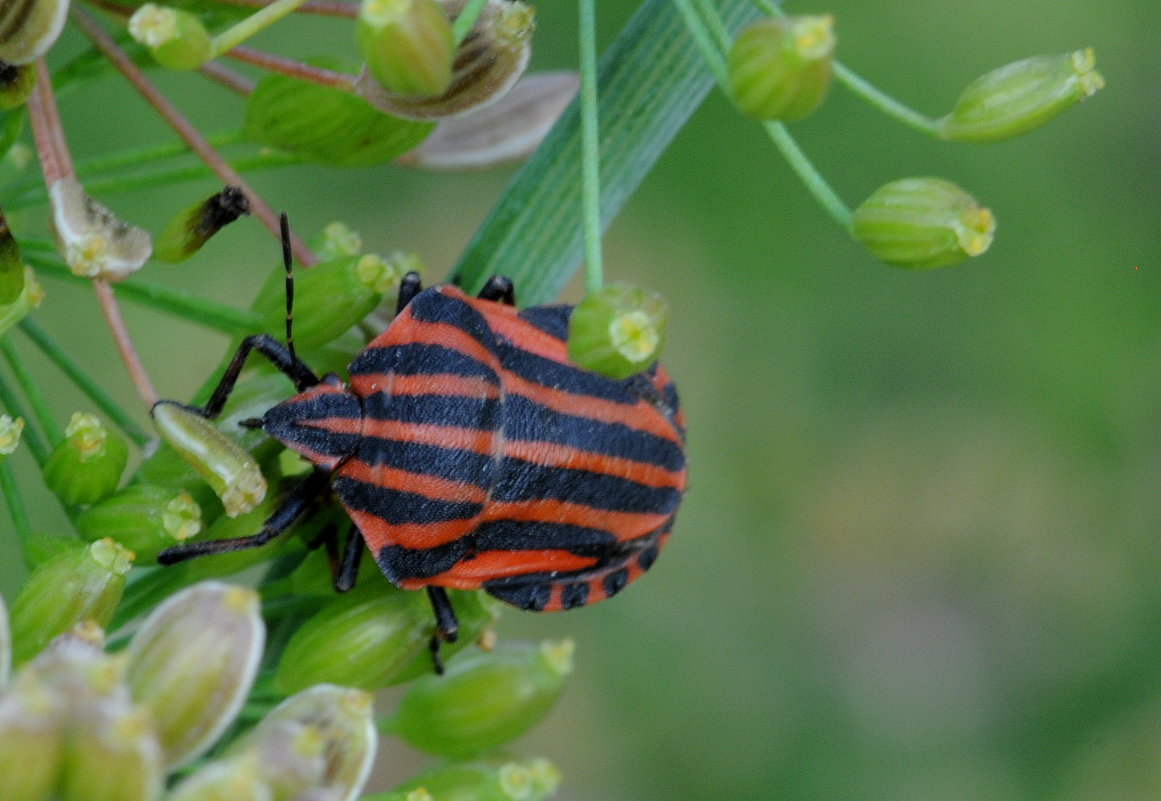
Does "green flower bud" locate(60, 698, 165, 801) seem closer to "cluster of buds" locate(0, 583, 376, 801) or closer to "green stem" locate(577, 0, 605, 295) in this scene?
"cluster of buds" locate(0, 583, 376, 801)

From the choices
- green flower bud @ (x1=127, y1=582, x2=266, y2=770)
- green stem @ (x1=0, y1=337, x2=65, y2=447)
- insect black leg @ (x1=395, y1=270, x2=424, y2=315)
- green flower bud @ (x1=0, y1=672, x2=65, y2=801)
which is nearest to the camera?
green flower bud @ (x1=0, y1=672, x2=65, y2=801)

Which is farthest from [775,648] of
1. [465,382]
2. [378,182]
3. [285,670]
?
[285,670]

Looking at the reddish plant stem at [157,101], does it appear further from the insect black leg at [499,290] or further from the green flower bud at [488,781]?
the green flower bud at [488,781]

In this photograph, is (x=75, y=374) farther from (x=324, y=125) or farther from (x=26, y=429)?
(x=324, y=125)

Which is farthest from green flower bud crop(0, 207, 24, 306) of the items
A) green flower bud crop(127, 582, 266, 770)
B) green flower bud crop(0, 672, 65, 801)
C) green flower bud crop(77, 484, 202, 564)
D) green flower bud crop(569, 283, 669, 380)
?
green flower bud crop(569, 283, 669, 380)

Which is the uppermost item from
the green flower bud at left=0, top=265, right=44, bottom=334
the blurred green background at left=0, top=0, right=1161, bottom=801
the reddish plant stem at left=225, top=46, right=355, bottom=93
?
the reddish plant stem at left=225, top=46, right=355, bottom=93

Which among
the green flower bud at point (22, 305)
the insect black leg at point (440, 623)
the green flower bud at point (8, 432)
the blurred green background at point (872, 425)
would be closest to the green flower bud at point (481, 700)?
the insect black leg at point (440, 623)
